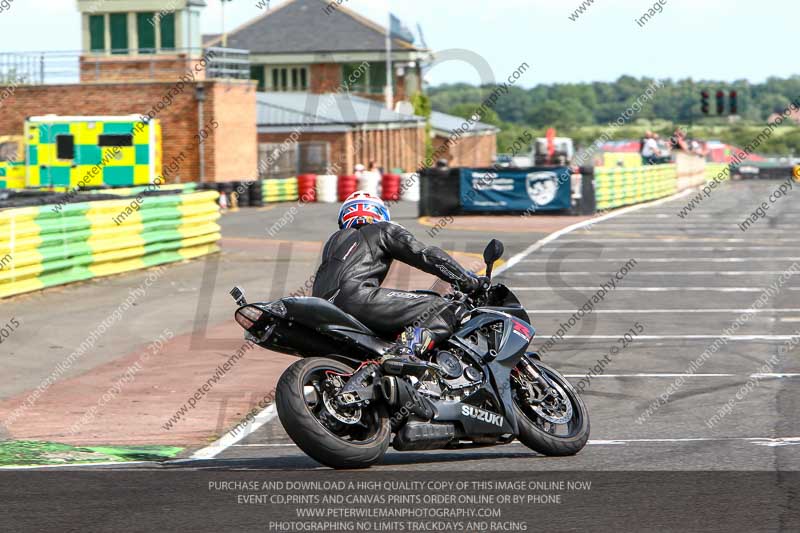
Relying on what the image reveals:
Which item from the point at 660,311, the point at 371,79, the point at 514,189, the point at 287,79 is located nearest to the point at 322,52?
the point at 287,79

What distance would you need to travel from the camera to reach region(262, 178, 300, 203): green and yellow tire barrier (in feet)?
161

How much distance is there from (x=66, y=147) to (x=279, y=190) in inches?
523

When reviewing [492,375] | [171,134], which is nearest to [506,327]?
[492,375]

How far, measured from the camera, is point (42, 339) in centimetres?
1451

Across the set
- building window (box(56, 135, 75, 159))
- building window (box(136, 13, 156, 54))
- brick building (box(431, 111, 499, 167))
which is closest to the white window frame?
→ brick building (box(431, 111, 499, 167))

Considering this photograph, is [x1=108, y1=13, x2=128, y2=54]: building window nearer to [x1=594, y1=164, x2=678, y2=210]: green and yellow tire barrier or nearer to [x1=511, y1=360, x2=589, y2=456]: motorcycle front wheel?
[x1=594, y1=164, x2=678, y2=210]: green and yellow tire barrier

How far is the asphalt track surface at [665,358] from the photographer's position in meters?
8.17

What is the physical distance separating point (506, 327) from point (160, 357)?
6.10m

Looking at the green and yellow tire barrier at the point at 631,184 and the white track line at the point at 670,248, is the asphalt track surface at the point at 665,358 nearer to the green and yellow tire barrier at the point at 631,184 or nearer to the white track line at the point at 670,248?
the white track line at the point at 670,248

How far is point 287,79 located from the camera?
85.6 metres

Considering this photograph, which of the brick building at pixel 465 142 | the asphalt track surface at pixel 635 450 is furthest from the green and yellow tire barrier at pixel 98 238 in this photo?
the brick building at pixel 465 142

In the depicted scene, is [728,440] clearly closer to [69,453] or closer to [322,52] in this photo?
[69,453]

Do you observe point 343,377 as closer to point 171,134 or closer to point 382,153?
point 171,134

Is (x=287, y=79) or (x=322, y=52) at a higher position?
(x=322, y=52)
